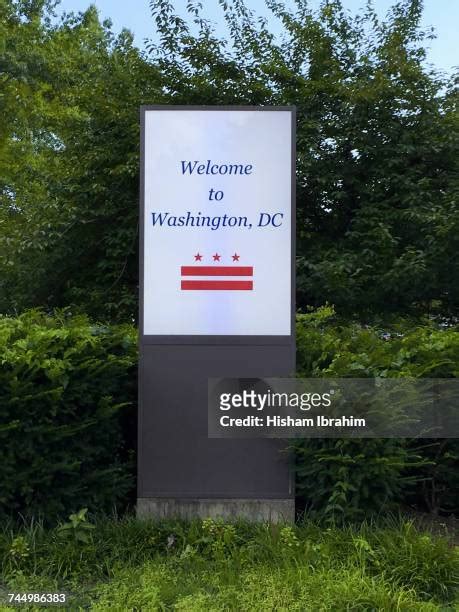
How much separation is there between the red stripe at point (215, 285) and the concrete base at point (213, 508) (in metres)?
1.43

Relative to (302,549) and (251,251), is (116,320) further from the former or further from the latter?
(302,549)

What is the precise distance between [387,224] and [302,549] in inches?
259

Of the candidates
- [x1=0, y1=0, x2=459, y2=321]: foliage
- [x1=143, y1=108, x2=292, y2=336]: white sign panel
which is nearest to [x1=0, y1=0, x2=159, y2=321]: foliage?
[x1=0, y1=0, x2=459, y2=321]: foliage

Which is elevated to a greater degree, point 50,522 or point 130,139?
point 130,139

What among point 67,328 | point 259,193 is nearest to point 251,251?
point 259,193

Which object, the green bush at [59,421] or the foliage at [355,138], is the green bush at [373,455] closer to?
the green bush at [59,421]

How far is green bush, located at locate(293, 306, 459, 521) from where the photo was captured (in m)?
4.19

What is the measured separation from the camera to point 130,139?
1084 cm

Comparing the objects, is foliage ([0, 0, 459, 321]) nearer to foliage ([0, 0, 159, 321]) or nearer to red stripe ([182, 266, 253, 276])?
foliage ([0, 0, 159, 321])

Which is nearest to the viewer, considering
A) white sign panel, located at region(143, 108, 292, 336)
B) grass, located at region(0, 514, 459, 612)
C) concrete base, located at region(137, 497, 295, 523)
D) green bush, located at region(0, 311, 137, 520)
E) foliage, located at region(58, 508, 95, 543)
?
grass, located at region(0, 514, 459, 612)

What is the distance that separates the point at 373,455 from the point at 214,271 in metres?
1.61

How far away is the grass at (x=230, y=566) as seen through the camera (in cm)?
343

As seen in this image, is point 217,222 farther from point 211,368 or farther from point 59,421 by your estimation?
point 59,421

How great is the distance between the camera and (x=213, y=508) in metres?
4.55
